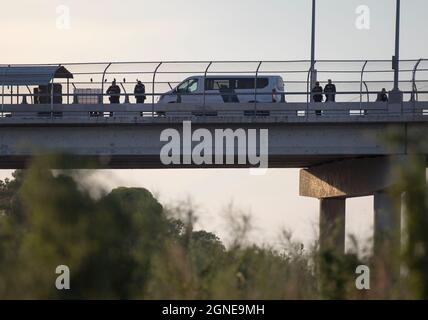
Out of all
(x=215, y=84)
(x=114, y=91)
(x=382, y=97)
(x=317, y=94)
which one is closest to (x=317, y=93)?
(x=317, y=94)

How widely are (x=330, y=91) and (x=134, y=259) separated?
24.7 metres

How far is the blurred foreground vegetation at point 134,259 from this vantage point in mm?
23094

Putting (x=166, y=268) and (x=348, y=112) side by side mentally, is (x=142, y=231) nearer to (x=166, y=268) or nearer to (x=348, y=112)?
(x=166, y=268)

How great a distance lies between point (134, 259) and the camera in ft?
82.0

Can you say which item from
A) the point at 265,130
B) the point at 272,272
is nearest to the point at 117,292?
the point at 272,272

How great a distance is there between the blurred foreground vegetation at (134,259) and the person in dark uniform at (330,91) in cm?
1760

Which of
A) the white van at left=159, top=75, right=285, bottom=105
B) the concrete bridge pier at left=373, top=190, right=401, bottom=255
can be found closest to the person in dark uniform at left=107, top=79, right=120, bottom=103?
the white van at left=159, top=75, right=285, bottom=105

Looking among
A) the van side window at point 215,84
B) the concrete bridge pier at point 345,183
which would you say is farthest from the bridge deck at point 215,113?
the van side window at point 215,84

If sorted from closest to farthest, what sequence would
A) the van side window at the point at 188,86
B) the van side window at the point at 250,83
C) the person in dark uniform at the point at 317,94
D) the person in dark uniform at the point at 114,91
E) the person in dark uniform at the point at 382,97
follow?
the person in dark uniform at the point at 317,94
the person in dark uniform at the point at 382,97
the person in dark uniform at the point at 114,91
the van side window at the point at 188,86
the van side window at the point at 250,83

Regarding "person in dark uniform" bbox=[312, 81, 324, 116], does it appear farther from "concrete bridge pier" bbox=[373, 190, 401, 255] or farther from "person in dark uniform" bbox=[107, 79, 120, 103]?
"concrete bridge pier" bbox=[373, 190, 401, 255]

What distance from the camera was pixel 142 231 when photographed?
25.1 meters

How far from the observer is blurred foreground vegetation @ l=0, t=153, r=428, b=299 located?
2309 cm

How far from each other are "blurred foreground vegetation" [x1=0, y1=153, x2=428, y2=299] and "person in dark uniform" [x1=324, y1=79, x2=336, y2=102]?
17.6 metres

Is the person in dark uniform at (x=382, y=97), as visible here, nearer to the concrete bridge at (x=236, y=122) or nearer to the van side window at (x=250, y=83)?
the concrete bridge at (x=236, y=122)
